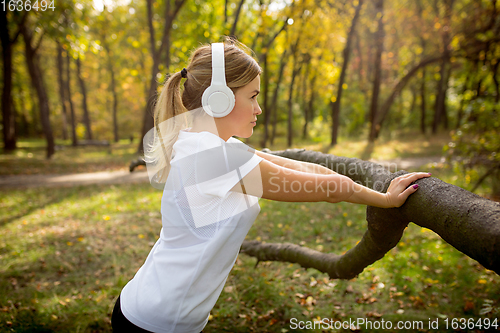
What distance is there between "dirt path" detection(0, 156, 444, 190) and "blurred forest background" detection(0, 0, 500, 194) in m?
2.80

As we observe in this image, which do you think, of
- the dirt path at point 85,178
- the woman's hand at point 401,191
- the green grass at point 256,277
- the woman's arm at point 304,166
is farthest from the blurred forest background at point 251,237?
the woman's hand at point 401,191

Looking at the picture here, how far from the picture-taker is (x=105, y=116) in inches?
1379

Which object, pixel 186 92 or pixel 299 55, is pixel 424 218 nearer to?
pixel 186 92

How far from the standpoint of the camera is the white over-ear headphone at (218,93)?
1338 millimetres

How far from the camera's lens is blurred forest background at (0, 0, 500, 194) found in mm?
7938

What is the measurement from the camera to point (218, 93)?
1.34 m

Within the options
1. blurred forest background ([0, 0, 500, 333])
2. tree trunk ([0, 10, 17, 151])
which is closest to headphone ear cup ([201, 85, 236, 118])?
blurred forest background ([0, 0, 500, 333])

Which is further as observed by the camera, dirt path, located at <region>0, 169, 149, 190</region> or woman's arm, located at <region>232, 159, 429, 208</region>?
dirt path, located at <region>0, 169, 149, 190</region>

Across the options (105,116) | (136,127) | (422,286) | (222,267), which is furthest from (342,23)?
(105,116)

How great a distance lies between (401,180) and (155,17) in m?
18.7

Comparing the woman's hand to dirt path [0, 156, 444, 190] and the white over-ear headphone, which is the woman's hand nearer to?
the white over-ear headphone

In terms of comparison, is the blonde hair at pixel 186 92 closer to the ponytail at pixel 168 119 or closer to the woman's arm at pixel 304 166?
the ponytail at pixel 168 119

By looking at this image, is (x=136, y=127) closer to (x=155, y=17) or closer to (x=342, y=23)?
(x=155, y=17)

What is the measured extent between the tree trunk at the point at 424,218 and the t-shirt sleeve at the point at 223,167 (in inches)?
28.5
